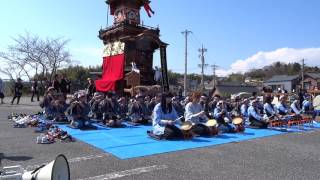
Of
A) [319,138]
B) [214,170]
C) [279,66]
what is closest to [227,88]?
[279,66]

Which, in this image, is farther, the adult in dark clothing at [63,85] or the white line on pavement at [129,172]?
the adult in dark clothing at [63,85]

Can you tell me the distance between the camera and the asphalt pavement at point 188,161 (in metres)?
6.31

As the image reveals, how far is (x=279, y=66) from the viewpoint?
315 feet

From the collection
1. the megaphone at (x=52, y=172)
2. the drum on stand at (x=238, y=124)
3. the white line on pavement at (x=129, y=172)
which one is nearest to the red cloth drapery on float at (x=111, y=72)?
the drum on stand at (x=238, y=124)

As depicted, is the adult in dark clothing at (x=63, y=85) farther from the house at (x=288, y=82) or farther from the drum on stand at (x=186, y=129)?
the house at (x=288, y=82)

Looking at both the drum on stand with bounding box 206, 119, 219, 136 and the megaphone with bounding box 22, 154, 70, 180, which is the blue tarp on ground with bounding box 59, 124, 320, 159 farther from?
the megaphone with bounding box 22, 154, 70, 180

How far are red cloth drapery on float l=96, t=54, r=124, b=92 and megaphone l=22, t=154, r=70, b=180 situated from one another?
20394mm

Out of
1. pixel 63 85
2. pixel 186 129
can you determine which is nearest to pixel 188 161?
pixel 186 129

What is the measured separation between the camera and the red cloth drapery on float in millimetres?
24698

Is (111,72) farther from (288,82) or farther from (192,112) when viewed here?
(288,82)

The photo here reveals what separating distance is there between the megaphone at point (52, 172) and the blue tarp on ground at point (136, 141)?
155 inches

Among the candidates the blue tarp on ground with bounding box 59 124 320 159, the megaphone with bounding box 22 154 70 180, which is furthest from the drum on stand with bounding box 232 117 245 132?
the megaphone with bounding box 22 154 70 180

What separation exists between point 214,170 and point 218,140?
371 cm

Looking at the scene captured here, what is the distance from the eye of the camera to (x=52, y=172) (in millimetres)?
3525
